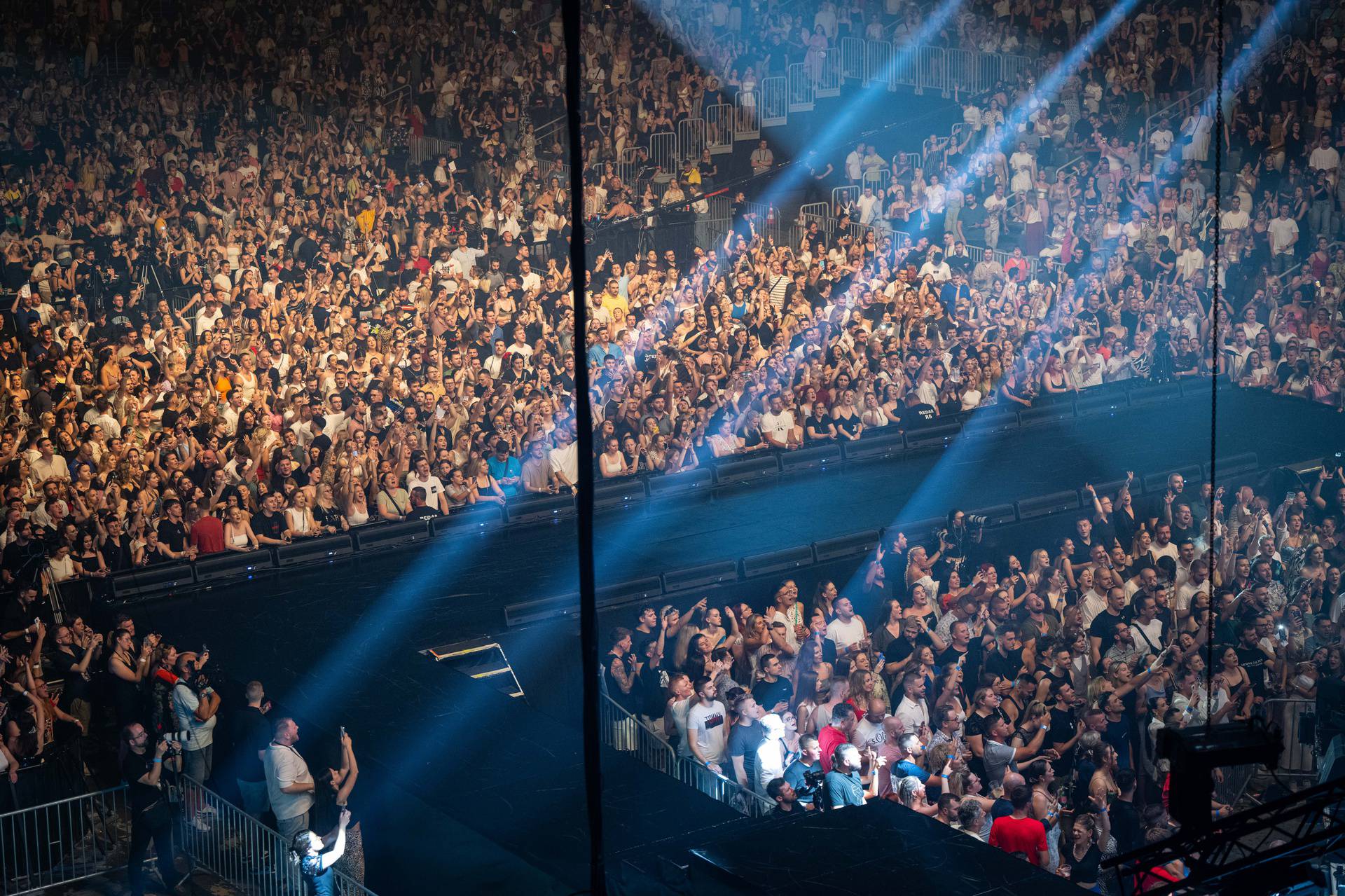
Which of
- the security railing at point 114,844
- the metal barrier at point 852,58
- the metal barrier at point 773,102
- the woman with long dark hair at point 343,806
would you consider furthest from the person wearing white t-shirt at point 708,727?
the metal barrier at point 852,58

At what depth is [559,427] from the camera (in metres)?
11.0

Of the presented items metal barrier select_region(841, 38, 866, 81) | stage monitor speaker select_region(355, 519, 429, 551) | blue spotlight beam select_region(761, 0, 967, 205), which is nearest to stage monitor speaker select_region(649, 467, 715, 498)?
stage monitor speaker select_region(355, 519, 429, 551)

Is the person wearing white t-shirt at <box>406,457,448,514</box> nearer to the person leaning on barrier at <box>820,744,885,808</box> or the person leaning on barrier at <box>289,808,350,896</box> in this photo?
the person leaning on barrier at <box>289,808,350,896</box>

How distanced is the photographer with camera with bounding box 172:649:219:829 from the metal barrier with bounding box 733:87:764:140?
853 centimetres

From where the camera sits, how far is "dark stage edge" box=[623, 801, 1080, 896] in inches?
187

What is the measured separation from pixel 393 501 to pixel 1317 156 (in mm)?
9428

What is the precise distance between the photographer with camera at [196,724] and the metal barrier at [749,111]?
8.53 m

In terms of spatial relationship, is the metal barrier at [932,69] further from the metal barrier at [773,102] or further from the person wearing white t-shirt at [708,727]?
the person wearing white t-shirt at [708,727]

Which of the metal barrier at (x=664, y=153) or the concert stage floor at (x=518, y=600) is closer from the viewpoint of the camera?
the concert stage floor at (x=518, y=600)

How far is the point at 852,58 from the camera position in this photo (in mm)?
15156

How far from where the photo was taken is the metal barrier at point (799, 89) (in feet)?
48.6

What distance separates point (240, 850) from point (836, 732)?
300 cm

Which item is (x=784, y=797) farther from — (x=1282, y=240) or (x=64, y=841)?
(x=1282, y=240)

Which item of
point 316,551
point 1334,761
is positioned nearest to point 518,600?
point 316,551
